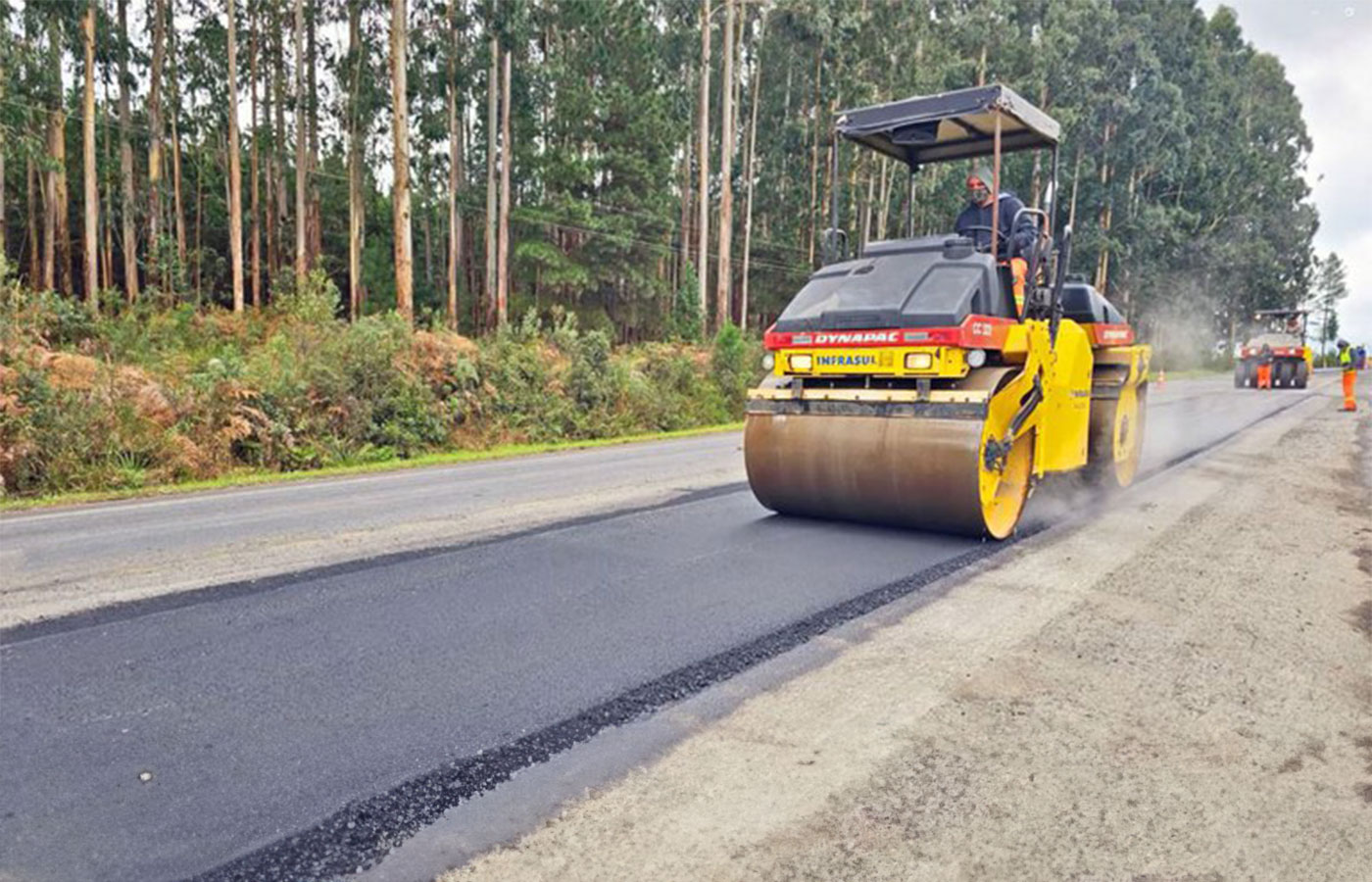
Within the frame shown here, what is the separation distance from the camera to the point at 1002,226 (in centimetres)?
698

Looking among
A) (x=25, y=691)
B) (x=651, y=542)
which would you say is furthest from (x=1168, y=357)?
(x=25, y=691)

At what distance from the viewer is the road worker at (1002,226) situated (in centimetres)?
664

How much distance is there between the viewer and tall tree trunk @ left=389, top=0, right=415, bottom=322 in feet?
59.3

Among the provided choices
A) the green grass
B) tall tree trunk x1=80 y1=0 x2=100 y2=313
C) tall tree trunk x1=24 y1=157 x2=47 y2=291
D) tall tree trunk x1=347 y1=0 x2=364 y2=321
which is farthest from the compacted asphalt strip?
tall tree trunk x1=24 y1=157 x2=47 y2=291

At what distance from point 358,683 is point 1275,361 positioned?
1353 inches

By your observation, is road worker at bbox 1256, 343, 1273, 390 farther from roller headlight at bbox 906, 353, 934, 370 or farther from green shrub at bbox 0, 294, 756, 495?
roller headlight at bbox 906, 353, 934, 370

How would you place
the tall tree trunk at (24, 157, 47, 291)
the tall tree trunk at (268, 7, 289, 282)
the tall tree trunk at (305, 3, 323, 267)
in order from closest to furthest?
the tall tree trunk at (24, 157, 47, 291)
the tall tree trunk at (268, 7, 289, 282)
the tall tree trunk at (305, 3, 323, 267)

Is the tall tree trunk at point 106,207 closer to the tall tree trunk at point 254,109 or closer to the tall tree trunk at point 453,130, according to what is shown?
the tall tree trunk at point 254,109

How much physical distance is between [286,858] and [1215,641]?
396 centimetres

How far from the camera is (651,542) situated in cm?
603

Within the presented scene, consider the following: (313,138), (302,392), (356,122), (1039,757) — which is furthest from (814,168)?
(1039,757)

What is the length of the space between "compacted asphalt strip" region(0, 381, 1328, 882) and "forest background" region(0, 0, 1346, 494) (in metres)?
6.97

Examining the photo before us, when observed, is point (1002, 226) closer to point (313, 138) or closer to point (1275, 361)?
point (1275, 361)

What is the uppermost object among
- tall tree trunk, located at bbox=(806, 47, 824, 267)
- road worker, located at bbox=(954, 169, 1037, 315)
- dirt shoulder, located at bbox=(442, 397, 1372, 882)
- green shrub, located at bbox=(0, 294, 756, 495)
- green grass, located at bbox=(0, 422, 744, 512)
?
tall tree trunk, located at bbox=(806, 47, 824, 267)
